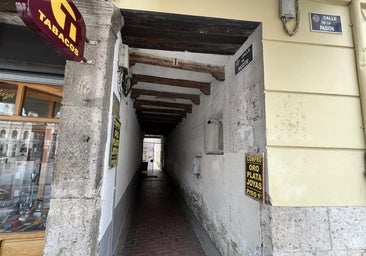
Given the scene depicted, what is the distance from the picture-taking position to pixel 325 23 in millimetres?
1990

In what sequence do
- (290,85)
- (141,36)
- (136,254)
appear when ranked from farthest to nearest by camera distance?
(136,254)
(141,36)
(290,85)

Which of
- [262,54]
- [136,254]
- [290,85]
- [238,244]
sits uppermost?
[262,54]

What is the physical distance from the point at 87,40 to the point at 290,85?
1938mm

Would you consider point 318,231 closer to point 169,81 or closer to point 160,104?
point 169,81

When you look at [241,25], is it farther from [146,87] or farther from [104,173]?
[146,87]

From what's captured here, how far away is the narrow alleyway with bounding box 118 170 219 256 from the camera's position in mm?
3209

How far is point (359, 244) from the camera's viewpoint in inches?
65.8

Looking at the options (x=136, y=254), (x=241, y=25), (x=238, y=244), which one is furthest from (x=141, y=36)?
(x=136, y=254)

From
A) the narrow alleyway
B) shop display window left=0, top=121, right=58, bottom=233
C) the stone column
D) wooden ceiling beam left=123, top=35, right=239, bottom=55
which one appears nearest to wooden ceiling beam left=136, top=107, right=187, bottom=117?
the narrow alleyway

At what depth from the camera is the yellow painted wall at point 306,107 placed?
1.72m

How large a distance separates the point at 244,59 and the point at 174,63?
1.02 m

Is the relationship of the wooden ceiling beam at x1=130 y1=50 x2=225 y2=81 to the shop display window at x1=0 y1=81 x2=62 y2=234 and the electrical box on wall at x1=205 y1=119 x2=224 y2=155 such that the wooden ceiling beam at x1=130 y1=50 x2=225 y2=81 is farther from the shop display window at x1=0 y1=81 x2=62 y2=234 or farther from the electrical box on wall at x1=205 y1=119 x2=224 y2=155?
the shop display window at x1=0 y1=81 x2=62 y2=234

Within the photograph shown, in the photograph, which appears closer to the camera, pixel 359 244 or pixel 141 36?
pixel 359 244

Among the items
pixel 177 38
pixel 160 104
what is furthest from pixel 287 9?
pixel 160 104
